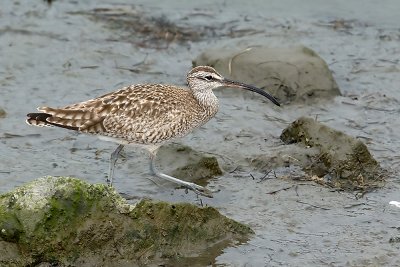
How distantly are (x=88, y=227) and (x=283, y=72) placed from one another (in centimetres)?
561

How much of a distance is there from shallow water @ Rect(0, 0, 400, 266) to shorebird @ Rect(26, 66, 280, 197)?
584 millimetres

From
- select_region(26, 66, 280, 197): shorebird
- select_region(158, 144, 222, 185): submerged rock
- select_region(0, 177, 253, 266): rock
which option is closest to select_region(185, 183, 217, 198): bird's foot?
select_region(26, 66, 280, 197): shorebird

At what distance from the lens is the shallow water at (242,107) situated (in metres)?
9.18

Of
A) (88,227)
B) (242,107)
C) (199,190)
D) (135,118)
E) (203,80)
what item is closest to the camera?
(88,227)

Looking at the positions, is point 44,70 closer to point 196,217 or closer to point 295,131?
point 295,131

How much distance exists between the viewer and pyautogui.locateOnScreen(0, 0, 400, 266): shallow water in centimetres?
918

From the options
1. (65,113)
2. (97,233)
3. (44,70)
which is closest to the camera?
(97,233)

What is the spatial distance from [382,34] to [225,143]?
516 centimetres

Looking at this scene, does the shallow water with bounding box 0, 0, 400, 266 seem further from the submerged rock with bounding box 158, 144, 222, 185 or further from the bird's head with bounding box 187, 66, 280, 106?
the bird's head with bounding box 187, 66, 280, 106

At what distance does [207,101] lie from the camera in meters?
10.4

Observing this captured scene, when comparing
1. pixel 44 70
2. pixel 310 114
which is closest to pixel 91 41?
pixel 44 70

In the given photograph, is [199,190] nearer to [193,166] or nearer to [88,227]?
[193,166]

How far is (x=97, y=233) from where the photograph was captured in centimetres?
804

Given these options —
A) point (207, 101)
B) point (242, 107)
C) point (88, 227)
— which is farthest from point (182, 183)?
point (242, 107)
